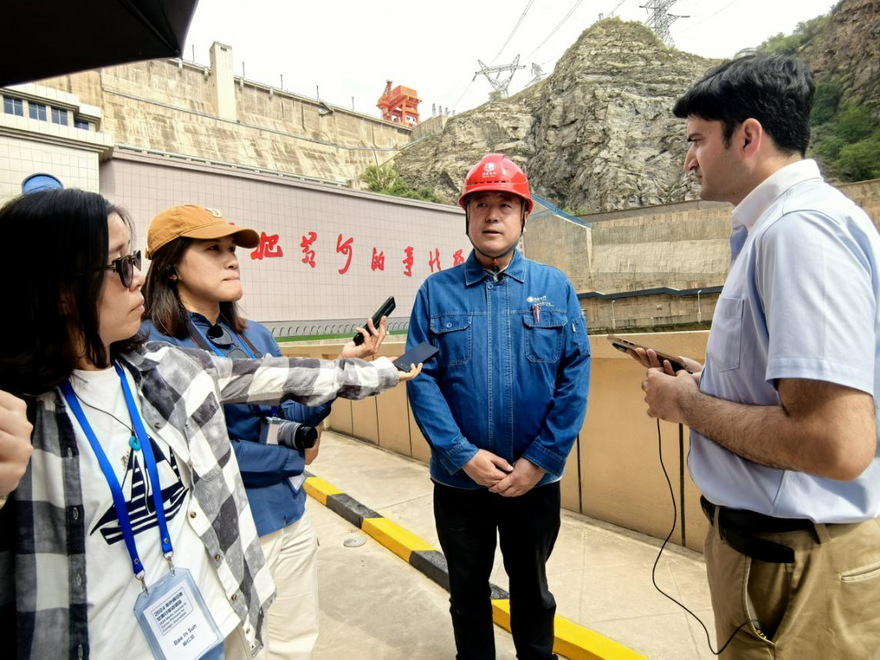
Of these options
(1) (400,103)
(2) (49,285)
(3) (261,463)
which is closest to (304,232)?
(3) (261,463)

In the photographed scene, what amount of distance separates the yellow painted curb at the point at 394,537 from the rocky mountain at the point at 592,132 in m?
34.3

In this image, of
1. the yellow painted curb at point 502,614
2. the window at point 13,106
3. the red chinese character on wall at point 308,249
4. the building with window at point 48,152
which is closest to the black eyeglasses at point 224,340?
the yellow painted curb at point 502,614

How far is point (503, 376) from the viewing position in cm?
198

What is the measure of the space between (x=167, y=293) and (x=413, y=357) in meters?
0.96

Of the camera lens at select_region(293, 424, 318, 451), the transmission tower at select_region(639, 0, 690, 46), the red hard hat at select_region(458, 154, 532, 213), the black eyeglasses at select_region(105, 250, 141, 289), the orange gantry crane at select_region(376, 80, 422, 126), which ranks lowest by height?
the camera lens at select_region(293, 424, 318, 451)

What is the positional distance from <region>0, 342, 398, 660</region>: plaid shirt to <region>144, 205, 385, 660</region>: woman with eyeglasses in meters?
0.29

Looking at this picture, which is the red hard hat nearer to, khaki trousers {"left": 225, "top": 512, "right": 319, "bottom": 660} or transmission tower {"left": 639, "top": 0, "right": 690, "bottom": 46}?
khaki trousers {"left": 225, "top": 512, "right": 319, "bottom": 660}

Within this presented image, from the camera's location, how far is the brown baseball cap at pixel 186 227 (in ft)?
5.91

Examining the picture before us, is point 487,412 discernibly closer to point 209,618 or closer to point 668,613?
point 209,618

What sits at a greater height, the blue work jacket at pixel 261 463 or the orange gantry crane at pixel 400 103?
the orange gantry crane at pixel 400 103

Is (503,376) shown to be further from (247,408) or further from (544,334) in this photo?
(247,408)

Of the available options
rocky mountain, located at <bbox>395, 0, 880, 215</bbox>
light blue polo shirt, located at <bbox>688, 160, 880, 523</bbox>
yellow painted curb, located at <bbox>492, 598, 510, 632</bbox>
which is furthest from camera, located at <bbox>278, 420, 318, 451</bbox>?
rocky mountain, located at <bbox>395, 0, 880, 215</bbox>

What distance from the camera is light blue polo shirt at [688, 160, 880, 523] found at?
98cm

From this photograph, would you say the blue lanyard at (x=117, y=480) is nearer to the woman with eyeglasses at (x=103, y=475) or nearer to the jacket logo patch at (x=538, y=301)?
the woman with eyeglasses at (x=103, y=475)
